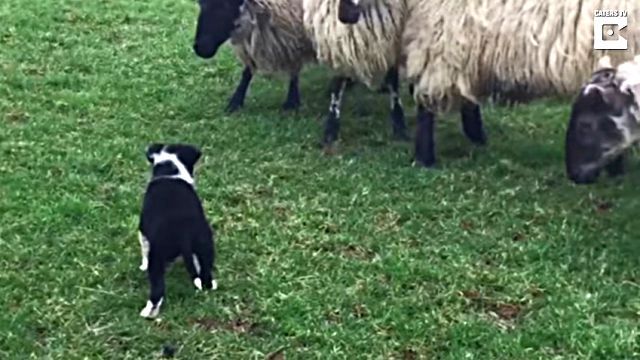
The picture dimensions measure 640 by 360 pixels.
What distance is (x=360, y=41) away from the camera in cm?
777

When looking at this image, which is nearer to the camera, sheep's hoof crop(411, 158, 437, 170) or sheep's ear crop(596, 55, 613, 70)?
sheep's ear crop(596, 55, 613, 70)

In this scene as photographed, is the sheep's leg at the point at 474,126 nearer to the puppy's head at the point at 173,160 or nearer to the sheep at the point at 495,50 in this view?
the sheep at the point at 495,50

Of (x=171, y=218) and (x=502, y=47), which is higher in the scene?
(x=502, y=47)

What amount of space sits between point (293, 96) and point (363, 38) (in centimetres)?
151

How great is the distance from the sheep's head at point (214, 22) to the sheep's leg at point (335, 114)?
3.31 ft

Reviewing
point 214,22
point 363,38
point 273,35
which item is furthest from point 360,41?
point 214,22

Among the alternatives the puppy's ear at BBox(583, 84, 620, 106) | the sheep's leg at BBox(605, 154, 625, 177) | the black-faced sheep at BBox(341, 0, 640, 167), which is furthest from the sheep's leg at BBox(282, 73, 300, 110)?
the puppy's ear at BBox(583, 84, 620, 106)

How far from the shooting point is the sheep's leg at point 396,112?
27.3 feet

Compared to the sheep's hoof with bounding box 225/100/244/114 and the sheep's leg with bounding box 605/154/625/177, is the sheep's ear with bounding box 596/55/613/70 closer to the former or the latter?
the sheep's leg with bounding box 605/154/625/177

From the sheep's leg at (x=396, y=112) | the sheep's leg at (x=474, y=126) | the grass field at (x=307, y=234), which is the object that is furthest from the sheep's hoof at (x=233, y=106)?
the sheep's leg at (x=474, y=126)

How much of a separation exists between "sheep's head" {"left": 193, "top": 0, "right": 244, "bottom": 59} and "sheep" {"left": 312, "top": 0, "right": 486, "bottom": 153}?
27.7 inches

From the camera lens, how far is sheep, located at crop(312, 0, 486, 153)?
7.68m

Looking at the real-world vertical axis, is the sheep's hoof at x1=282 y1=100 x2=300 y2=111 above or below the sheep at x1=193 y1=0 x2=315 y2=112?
below

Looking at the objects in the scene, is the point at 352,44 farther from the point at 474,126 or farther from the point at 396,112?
the point at 474,126
